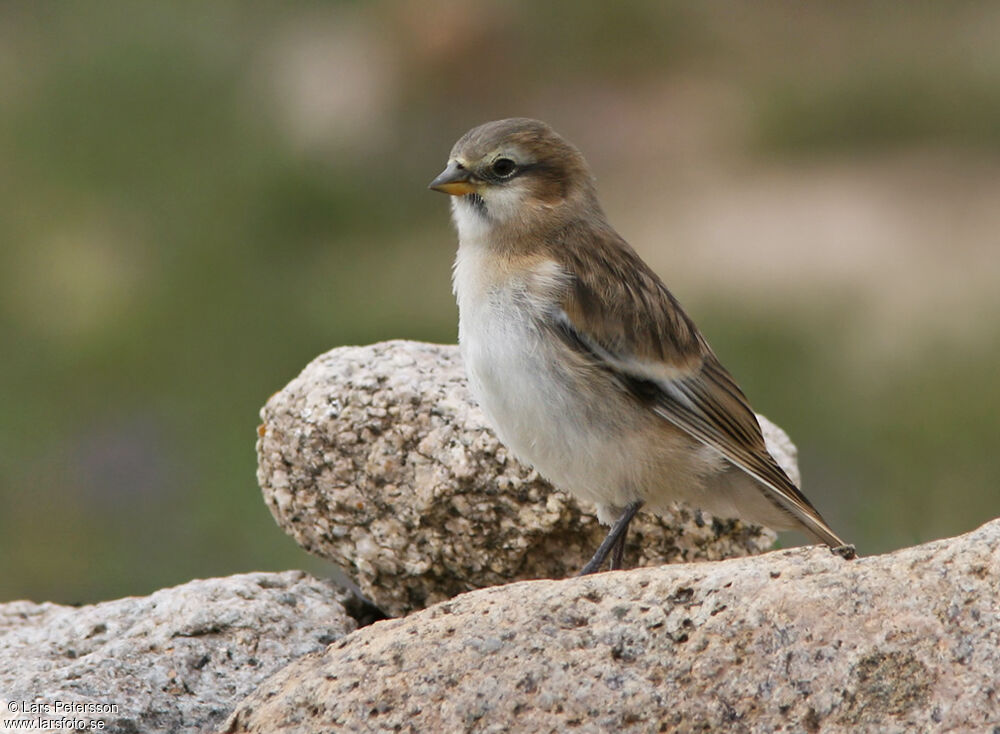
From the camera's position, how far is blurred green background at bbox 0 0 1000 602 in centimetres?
1055

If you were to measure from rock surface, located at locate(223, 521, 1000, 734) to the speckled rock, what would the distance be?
4.54 ft

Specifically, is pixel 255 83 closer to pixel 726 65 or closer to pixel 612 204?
pixel 612 204

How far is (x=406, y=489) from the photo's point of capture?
5465mm

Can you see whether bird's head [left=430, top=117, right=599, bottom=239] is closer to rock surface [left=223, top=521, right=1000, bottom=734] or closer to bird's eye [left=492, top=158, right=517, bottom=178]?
bird's eye [left=492, top=158, right=517, bottom=178]

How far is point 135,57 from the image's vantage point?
16.4m

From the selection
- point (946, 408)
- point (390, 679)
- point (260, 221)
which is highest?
point (260, 221)

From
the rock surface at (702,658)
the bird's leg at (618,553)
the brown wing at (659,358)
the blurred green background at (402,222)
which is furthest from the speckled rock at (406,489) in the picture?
the blurred green background at (402,222)

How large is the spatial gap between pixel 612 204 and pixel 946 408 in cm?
698

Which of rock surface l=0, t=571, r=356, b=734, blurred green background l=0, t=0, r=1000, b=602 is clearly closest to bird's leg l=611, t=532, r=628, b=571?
rock surface l=0, t=571, r=356, b=734

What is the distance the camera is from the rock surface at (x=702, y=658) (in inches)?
140

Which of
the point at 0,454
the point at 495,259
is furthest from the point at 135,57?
the point at 495,259

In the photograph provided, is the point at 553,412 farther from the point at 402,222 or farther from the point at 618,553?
the point at 402,222

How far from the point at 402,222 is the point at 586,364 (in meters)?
11.3

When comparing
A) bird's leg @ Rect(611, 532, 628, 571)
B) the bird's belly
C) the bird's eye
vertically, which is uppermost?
the bird's eye
